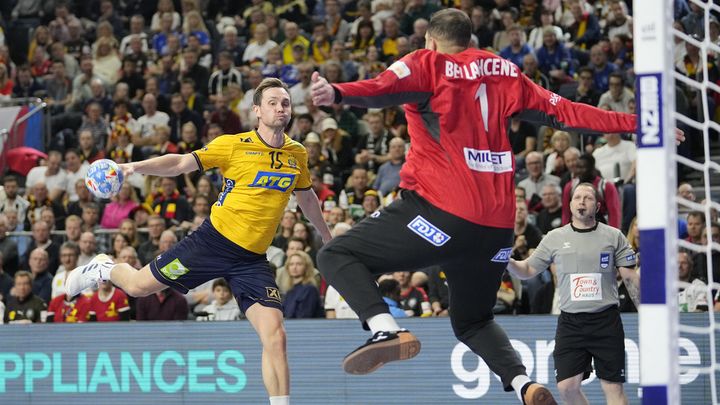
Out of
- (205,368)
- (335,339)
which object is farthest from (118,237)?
(335,339)

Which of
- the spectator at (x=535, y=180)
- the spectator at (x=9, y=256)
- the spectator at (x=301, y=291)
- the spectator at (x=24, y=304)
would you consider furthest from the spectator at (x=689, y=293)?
the spectator at (x=9, y=256)

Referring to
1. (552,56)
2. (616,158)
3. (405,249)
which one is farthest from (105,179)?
(552,56)

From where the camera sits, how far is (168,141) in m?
18.7

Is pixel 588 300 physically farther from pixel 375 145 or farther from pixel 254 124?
pixel 254 124

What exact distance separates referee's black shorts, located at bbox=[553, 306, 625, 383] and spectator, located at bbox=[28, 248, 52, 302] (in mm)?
8486

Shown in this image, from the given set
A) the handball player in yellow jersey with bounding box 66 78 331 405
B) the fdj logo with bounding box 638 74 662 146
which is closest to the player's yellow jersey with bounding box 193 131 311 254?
the handball player in yellow jersey with bounding box 66 78 331 405

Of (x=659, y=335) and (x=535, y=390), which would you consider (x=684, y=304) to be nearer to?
(x=535, y=390)

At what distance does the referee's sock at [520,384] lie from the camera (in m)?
7.20

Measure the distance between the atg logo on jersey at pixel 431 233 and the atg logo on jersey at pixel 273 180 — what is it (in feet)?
8.67

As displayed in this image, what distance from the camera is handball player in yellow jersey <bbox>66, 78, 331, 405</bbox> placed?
351 inches

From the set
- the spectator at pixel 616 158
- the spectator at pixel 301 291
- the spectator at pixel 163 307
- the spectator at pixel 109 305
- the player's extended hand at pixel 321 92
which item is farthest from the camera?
the spectator at pixel 616 158

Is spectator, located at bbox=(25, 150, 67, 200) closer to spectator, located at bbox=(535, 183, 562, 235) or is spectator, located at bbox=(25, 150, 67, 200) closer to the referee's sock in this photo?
spectator, located at bbox=(535, 183, 562, 235)

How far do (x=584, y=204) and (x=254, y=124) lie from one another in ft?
31.2

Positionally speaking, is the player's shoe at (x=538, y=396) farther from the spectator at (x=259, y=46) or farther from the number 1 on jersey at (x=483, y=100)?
the spectator at (x=259, y=46)
